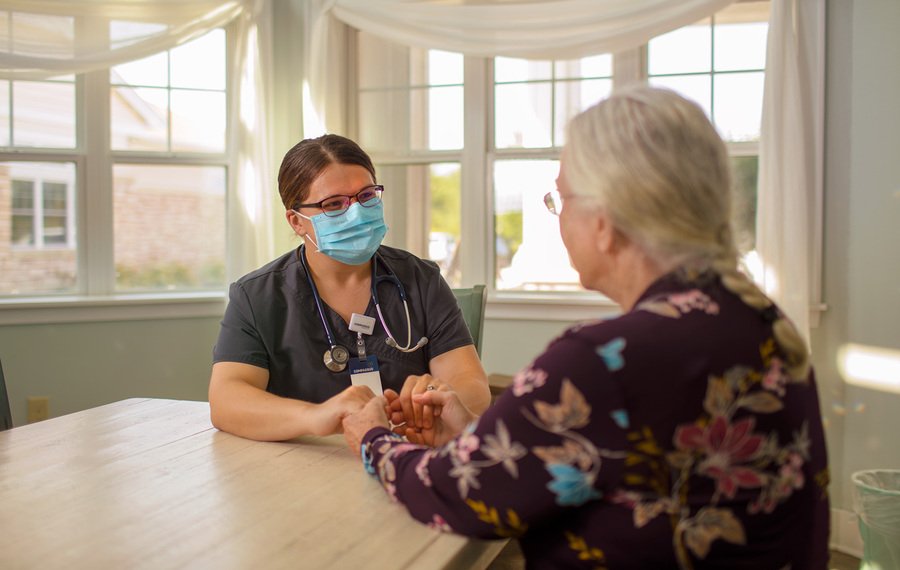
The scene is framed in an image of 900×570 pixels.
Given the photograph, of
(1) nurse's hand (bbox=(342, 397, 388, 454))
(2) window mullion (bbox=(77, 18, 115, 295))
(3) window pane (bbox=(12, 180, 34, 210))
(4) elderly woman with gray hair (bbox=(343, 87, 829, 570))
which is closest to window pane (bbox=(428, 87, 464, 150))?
(2) window mullion (bbox=(77, 18, 115, 295))

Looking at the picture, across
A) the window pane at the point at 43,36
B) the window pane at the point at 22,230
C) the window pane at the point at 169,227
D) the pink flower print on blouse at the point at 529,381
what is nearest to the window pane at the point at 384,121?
the window pane at the point at 169,227

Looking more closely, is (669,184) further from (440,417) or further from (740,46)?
(740,46)

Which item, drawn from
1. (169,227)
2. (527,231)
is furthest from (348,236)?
(169,227)

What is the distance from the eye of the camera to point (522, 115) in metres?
3.95

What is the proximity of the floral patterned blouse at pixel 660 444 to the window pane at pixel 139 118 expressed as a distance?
362cm

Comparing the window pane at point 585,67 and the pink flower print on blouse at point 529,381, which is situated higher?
the window pane at point 585,67

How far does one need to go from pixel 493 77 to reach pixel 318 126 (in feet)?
2.99

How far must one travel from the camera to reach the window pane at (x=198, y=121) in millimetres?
4133

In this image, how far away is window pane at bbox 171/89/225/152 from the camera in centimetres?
413

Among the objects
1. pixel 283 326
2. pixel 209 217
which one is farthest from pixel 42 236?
pixel 283 326

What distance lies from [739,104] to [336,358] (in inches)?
100

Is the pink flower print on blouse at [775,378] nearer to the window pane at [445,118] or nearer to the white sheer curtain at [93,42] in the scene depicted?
the window pane at [445,118]

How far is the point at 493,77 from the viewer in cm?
398

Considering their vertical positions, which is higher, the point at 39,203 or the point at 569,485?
the point at 39,203
